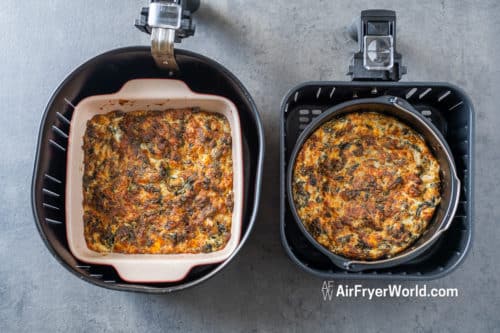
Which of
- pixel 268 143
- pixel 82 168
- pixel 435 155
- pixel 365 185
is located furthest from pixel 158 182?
pixel 435 155

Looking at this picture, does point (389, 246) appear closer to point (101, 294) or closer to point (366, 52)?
point (366, 52)

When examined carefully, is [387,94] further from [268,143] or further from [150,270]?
[150,270]

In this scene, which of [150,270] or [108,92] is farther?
[108,92]

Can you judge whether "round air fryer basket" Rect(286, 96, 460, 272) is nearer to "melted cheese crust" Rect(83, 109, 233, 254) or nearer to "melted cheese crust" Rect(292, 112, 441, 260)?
"melted cheese crust" Rect(292, 112, 441, 260)

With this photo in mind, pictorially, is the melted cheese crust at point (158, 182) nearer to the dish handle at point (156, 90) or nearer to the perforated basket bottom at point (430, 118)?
the dish handle at point (156, 90)

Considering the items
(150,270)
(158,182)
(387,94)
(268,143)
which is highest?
(387,94)
